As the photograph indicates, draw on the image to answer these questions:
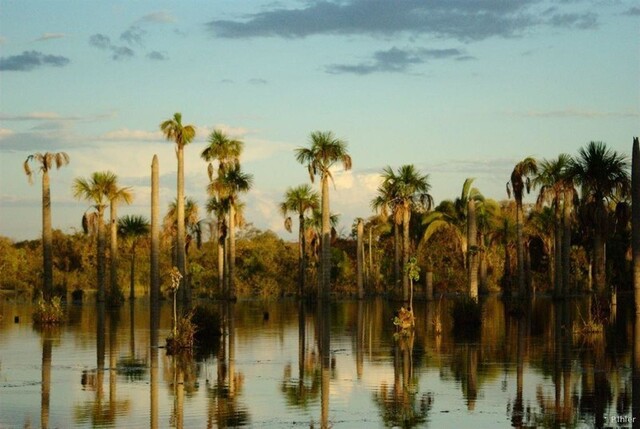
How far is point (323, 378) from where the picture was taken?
21859 millimetres

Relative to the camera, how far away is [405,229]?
6431 centimetres

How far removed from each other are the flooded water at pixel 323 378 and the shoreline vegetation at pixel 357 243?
19.7m

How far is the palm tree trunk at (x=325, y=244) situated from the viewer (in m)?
60.5

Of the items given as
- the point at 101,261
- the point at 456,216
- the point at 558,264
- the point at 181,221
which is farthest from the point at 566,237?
the point at 101,261

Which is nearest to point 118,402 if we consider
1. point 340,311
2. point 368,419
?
point 368,419

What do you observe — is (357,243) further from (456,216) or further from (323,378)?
(323,378)

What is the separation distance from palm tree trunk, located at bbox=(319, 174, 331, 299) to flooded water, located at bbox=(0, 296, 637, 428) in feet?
78.2

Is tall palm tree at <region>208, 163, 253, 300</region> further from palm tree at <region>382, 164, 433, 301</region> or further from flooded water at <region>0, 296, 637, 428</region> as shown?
flooded water at <region>0, 296, 637, 428</region>

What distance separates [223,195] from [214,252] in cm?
1888

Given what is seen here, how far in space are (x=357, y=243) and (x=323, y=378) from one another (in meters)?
42.8

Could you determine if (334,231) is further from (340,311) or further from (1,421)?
(1,421)

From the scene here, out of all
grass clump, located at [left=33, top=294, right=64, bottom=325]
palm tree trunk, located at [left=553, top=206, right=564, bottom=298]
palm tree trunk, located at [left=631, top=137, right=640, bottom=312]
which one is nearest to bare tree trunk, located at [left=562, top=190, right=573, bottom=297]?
palm tree trunk, located at [left=553, top=206, right=564, bottom=298]

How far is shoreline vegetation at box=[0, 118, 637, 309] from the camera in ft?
187

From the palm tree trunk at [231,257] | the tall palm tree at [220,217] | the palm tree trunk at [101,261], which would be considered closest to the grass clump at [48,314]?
the palm tree trunk at [101,261]
